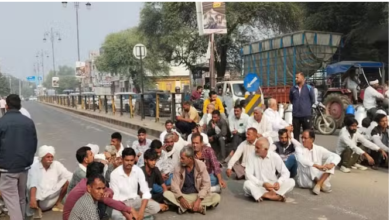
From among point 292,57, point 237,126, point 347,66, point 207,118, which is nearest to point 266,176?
point 237,126

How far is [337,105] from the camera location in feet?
41.5

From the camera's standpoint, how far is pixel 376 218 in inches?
190

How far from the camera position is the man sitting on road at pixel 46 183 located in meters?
5.17

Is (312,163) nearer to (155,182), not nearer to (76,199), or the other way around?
(155,182)

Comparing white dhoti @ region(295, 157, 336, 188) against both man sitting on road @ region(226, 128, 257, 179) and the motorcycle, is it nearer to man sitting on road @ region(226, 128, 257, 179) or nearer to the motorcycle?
man sitting on road @ region(226, 128, 257, 179)

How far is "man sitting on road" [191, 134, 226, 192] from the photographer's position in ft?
19.2

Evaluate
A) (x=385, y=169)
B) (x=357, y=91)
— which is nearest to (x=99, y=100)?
(x=357, y=91)

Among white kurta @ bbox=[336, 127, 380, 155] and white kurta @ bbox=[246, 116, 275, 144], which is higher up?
white kurta @ bbox=[246, 116, 275, 144]

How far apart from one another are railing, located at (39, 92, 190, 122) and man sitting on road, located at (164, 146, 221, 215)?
368 inches

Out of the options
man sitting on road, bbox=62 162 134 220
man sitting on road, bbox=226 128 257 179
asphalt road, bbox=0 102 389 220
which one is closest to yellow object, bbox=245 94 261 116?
asphalt road, bbox=0 102 389 220

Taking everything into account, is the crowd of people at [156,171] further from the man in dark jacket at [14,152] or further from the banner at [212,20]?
the banner at [212,20]

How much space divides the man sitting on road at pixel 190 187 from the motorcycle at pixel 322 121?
7436mm

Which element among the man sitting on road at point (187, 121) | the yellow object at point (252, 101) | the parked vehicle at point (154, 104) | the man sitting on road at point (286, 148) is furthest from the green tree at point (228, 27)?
the man sitting on road at point (286, 148)

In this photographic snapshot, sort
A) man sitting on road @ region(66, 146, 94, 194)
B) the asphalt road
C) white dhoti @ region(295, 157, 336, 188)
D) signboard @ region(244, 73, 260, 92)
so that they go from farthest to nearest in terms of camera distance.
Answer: signboard @ region(244, 73, 260, 92) < white dhoti @ region(295, 157, 336, 188) < man sitting on road @ region(66, 146, 94, 194) < the asphalt road
